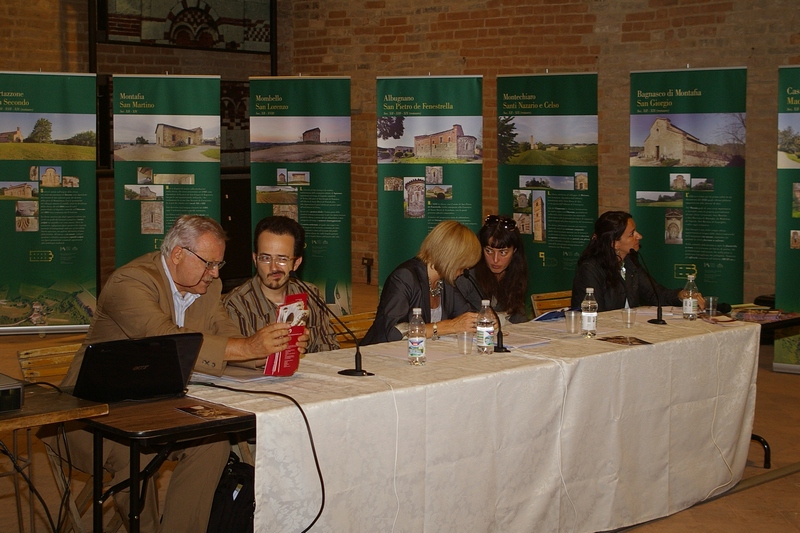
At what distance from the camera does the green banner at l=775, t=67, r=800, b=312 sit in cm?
660

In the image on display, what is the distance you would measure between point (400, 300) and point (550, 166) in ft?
11.1

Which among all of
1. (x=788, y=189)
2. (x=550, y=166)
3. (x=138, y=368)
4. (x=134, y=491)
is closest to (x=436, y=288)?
(x=138, y=368)

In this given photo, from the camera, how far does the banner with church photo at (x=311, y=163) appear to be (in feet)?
24.6

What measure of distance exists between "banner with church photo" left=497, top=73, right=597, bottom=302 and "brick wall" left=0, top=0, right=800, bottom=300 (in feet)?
5.26

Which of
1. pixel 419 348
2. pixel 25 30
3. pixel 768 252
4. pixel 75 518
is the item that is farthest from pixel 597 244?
pixel 25 30

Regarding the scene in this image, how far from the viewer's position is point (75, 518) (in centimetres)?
322

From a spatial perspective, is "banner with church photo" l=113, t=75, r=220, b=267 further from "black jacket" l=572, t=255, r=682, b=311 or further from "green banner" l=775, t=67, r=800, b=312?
"green banner" l=775, t=67, r=800, b=312

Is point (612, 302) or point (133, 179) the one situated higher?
point (133, 179)

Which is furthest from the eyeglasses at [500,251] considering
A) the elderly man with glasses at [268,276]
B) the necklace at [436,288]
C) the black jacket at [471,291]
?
the elderly man with glasses at [268,276]

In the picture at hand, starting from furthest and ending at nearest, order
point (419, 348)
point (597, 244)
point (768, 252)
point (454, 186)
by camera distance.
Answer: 1. point (768, 252)
2. point (454, 186)
3. point (597, 244)
4. point (419, 348)

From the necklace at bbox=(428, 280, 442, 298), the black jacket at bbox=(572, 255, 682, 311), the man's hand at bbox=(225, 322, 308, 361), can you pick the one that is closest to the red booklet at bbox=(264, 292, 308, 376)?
the man's hand at bbox=(225, 322, 308, 361)

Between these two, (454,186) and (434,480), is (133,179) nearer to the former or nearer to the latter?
(454,186)

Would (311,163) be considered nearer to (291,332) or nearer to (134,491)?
(291,332)

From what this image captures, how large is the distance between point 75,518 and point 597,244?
3.04 m
